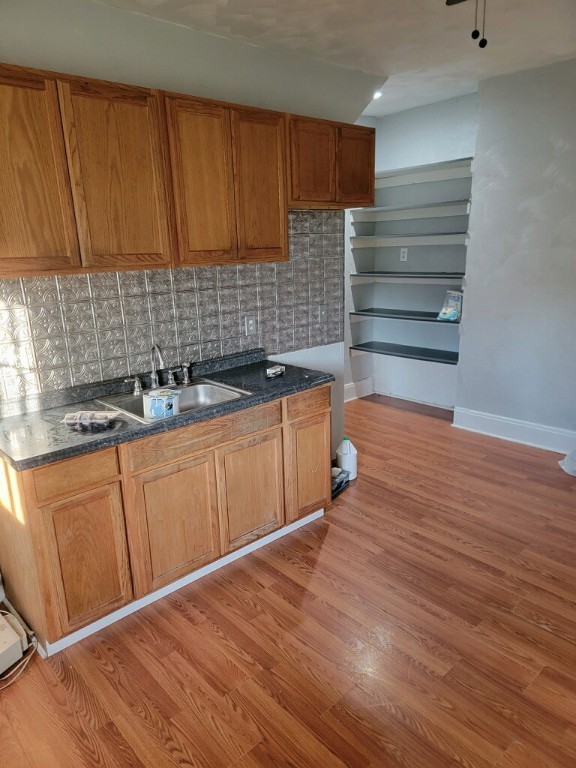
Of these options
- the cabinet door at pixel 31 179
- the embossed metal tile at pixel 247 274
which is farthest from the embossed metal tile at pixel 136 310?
the embossed metal tile at pixel 247 274

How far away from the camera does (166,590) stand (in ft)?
7.85

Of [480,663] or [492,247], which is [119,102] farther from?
[492,247]

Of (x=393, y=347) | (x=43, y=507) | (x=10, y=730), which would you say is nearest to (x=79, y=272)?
(x=43, y=507)

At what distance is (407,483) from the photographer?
3.42 meters

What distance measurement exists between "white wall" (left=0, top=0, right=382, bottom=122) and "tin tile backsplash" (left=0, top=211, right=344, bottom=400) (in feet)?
2.22

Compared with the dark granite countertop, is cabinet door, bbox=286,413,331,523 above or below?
below

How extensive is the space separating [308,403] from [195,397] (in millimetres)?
597

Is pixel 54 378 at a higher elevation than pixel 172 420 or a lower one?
higher

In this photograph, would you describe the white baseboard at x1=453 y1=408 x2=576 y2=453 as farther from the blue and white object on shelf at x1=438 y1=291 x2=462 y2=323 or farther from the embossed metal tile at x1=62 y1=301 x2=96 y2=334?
the embossed metal tile at x1=62 y1=301 x2=96 y2=334

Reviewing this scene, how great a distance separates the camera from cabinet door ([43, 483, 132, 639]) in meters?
1.95

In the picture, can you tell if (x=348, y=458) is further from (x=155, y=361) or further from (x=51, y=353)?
(x=51, y=353)

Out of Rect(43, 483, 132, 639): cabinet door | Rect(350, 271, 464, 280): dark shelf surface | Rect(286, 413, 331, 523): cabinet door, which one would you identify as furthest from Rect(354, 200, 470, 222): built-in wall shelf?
Rect(43, 483, 132, 639): cabinet door

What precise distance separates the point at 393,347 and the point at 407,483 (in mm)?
1912

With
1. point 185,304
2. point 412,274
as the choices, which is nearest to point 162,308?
point 185,304
